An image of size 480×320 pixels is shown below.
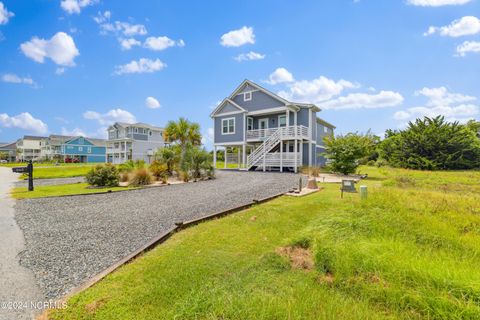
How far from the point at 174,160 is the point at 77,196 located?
7570 millimetres

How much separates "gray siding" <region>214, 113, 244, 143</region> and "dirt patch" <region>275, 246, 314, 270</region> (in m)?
19.5

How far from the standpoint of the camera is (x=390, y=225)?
14.6 ft

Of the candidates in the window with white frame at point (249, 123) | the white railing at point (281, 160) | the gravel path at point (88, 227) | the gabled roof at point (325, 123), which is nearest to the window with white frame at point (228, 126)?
the window with white frame at point (249, 123)

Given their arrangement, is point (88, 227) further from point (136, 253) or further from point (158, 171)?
point (158, 171)

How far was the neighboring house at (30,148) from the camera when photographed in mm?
69750

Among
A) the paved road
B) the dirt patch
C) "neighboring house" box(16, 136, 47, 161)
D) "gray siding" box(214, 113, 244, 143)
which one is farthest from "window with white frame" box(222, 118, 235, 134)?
"neighboring house" box(16, 136, 47, 161)

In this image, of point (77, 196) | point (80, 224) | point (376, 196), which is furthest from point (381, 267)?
point (77, 196)

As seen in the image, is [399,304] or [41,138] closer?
[399,304]

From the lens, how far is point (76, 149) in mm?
57156

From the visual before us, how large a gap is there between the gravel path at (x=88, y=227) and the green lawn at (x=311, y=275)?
2.47 ft

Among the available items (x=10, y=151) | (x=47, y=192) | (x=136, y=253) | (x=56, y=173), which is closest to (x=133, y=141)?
(x=56, y=173)

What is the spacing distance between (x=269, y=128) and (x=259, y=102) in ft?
9.42

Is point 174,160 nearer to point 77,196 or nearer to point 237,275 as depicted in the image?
point 77,196

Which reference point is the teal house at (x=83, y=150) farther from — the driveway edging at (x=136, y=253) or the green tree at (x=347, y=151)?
the driveway edging at (x=136, y=253)
